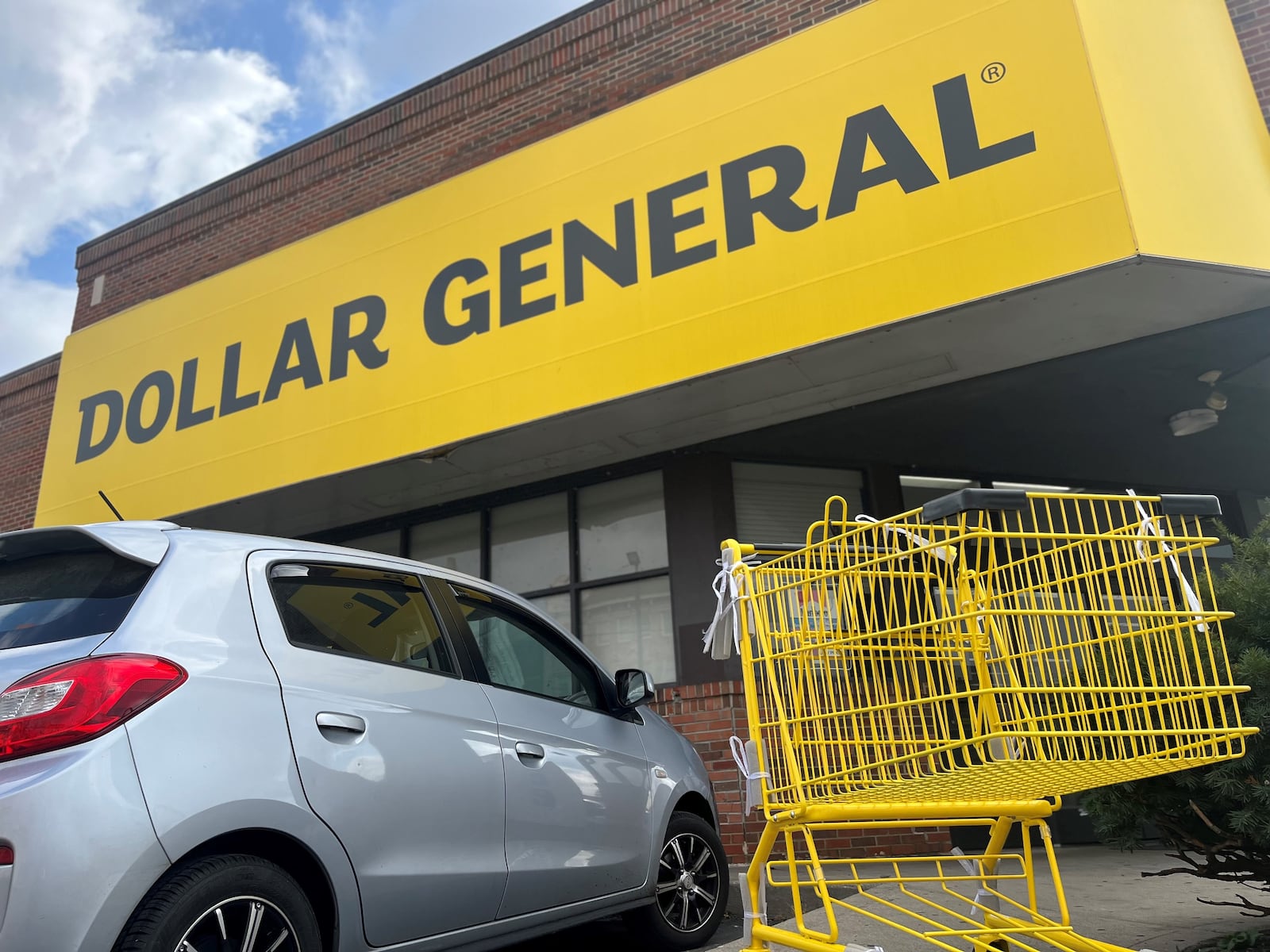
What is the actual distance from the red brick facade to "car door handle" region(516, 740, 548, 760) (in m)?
3.56

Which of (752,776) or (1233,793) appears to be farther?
(1233,793)

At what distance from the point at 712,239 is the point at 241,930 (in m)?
5.41

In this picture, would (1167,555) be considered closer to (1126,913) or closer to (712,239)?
(1126,913)

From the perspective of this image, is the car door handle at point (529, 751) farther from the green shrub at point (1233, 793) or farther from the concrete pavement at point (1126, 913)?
the green shrub at point (1233, 793)

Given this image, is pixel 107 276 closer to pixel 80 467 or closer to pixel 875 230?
pixel 80 467

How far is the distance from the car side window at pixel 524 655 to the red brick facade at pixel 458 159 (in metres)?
3.02

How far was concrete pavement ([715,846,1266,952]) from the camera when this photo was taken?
4.10 meters

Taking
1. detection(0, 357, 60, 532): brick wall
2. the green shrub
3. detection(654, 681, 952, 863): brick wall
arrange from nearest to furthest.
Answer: the green shrub, detection(654, 681, 952, 863): brick wall, detection(0, 357, 60, 532): brick wall

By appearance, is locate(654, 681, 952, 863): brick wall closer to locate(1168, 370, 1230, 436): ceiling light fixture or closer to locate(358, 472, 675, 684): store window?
locate(358, 472, 675, 684): store window

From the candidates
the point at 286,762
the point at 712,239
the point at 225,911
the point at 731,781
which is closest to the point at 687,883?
the point at 286,762

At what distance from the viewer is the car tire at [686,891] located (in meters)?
4.20

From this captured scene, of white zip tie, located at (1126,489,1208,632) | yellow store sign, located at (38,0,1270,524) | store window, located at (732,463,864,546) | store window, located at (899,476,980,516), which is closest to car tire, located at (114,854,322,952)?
white zip tie, located at (1126,489,1208,632)

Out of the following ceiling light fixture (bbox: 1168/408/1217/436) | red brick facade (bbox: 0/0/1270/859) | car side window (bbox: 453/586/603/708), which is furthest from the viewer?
ceiling light fixture (bbox: 1168/408/1217/436)

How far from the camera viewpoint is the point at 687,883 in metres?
4.39
